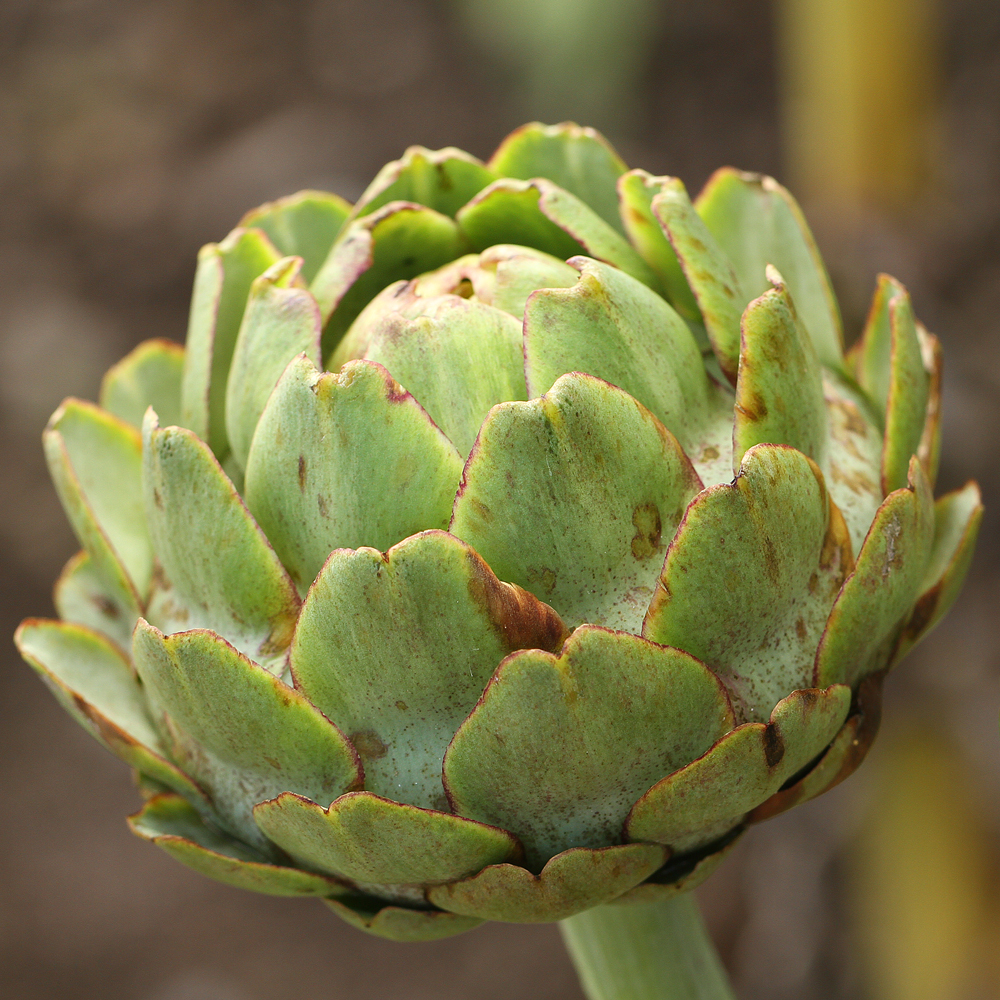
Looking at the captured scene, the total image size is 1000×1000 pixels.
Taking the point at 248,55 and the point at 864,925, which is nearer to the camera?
the point at 864,925

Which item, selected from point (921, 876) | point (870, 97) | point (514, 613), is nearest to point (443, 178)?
point (514, 613)

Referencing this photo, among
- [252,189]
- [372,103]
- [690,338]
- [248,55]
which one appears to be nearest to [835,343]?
[690,338]

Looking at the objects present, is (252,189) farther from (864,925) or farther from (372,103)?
(864,925)

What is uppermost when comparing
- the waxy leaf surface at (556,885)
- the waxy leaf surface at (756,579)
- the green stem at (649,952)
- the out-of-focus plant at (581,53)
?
the out-of-focus plant at (581,53)

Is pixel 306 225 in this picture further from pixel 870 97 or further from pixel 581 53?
pixel 581 53

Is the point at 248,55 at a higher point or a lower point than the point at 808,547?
higher

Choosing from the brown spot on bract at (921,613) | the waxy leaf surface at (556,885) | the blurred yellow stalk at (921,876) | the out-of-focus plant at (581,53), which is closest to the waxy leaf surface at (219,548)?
the waxy leaf surface at (556,885)

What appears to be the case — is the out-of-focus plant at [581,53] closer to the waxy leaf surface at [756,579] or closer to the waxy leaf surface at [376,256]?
the waxy leaf surface at [376,256]
